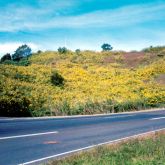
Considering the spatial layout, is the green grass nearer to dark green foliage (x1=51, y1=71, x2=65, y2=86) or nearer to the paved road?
the paved road

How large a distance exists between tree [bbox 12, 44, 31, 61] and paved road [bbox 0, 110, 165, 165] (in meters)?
48.7

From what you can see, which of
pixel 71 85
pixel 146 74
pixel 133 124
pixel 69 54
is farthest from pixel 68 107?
pixel 69 54

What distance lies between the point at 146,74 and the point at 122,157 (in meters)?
50.9

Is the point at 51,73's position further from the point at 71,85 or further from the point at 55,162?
the point at 55,162

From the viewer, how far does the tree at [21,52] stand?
69875mm

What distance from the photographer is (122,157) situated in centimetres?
1241

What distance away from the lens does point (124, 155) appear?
12750 mm

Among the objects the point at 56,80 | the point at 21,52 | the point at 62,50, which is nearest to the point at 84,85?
the point at 56,80

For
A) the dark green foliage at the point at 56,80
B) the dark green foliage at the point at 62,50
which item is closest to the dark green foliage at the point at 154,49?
the dark green foliage at the point at 62,50

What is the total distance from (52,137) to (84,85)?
36.5m

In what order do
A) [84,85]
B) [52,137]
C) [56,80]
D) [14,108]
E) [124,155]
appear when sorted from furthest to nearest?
[84,85] → [56,80] → [14,108] → [52,137] → [124,155]

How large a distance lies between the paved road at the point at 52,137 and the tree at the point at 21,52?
48.7 metres

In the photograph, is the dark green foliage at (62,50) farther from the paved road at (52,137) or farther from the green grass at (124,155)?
the green grass at (124,155)

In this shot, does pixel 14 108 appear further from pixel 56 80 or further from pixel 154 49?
pixel 154 49
